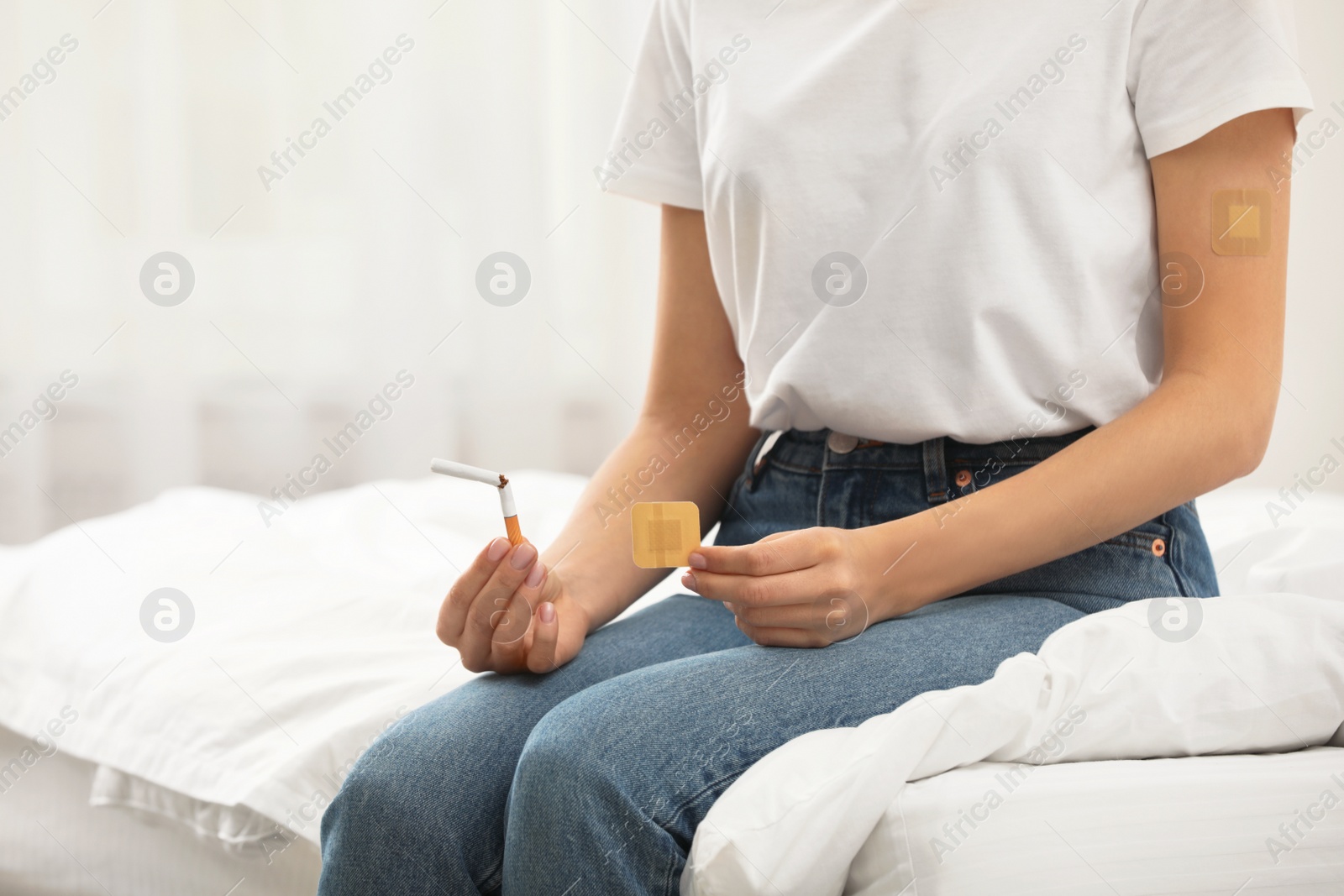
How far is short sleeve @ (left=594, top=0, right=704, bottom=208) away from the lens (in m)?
0.88

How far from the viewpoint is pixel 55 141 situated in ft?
6.86

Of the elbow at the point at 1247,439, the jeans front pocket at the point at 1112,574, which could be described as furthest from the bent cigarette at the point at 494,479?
the elbow at the point at 1247,439

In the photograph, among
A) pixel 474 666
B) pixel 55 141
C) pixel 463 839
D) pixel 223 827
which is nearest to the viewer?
pixel 463 839

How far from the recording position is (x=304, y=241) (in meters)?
2.20

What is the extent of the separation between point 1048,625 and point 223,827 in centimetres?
64

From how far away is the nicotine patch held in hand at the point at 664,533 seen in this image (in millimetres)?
625

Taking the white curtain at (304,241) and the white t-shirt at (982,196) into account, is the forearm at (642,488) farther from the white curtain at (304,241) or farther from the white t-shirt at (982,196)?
the white curtain at (304,241)

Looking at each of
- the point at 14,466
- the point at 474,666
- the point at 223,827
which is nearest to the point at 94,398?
the point at 14,466

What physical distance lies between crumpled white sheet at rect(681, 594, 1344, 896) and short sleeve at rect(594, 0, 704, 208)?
0.49m

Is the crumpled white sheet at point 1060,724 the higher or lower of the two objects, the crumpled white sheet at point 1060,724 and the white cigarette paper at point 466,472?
the lower

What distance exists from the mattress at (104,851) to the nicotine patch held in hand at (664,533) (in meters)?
0.39

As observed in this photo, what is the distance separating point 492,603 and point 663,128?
1.51 ft

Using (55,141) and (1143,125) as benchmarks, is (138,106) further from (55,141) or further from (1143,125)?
(1143,125)

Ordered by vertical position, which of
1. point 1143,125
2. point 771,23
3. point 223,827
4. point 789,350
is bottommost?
point 223,827
